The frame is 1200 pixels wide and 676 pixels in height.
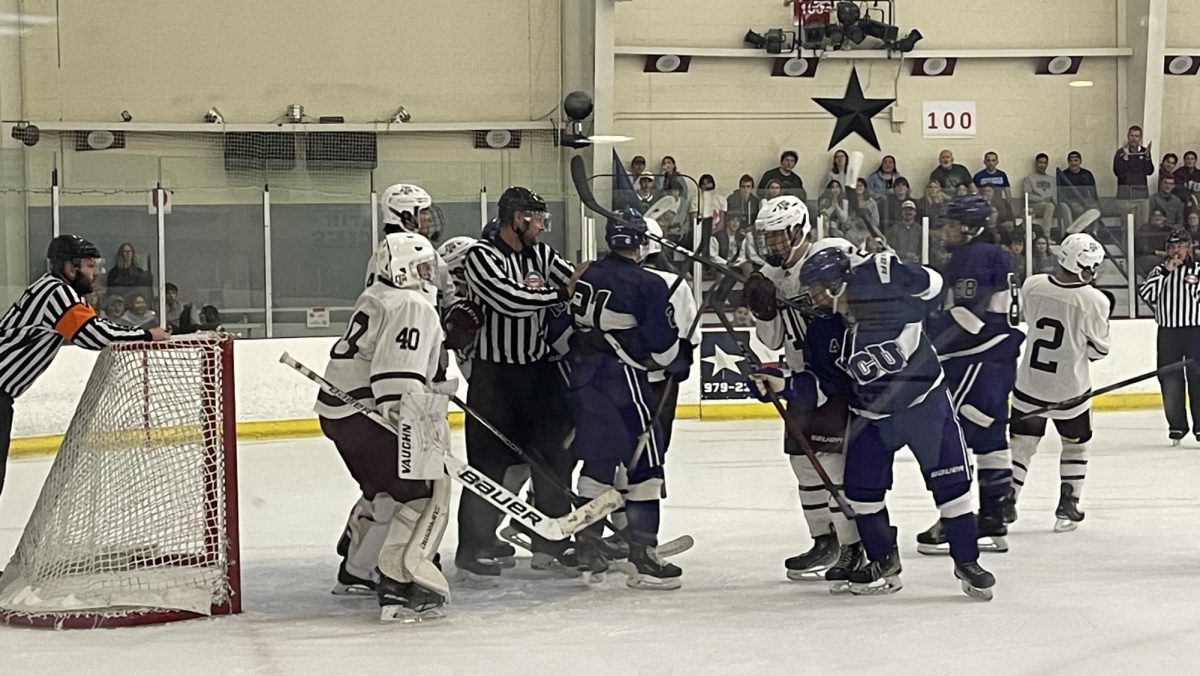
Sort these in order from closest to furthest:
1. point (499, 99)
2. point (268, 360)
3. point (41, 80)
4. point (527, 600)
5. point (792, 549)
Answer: point (527, 600), point (792, 549), point (268, 360), point (41, 80), point (499, 99)

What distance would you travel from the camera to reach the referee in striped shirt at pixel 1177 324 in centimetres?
749

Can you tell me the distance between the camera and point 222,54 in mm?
10727

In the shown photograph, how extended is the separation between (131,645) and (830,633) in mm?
1703

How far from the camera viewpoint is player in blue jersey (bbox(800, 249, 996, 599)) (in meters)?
4.12

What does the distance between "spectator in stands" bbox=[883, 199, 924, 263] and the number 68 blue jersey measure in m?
0.28

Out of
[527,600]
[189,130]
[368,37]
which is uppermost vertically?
[368,37]

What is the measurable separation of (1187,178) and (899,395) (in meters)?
6.90

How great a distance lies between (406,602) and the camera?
4.06 metres

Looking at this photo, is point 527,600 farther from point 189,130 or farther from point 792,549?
point 189,130

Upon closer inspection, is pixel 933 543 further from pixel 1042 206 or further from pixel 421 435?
pixel 1042 206

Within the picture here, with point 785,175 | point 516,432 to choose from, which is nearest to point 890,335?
point 516,432

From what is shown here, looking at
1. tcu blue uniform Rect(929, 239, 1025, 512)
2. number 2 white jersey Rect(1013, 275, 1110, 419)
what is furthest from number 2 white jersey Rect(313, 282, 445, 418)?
number 2 white jersey Rect(1013, 275, 1110, 419)

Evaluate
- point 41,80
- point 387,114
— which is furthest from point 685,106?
point 41,80

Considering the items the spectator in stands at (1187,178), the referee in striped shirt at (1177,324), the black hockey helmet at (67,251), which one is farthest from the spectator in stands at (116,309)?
the spectator in stands at (1187,178)
